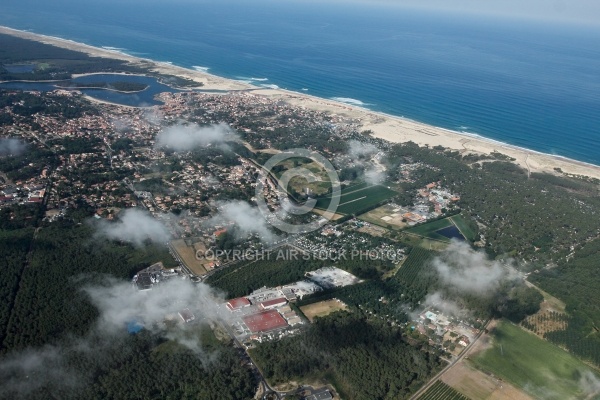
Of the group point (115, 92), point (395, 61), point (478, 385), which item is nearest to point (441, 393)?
point (478, 385)

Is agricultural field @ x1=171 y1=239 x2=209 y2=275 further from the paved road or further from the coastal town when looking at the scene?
the paved road

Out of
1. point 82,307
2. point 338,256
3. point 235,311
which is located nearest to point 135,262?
→ point 82,307

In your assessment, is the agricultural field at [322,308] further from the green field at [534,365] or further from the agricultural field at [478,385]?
the green field at [534,365]

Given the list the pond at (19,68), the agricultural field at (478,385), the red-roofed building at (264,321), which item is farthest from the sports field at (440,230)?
the pond at (19,68)

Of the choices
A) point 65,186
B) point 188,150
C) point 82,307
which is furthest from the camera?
point 188,150

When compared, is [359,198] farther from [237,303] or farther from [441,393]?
[441,393]

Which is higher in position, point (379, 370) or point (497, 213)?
point (497, 213)

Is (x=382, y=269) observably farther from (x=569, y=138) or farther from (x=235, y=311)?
(x=569, y=138)
